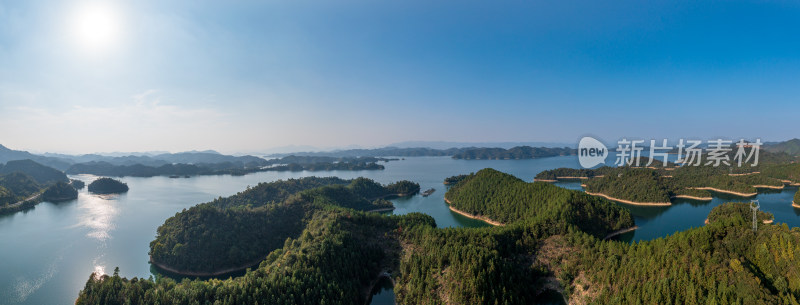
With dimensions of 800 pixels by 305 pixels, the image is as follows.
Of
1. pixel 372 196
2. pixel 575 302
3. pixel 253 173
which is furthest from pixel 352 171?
pixel 575 302

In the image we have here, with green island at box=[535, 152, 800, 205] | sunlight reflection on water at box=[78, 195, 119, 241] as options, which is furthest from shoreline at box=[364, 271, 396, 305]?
green island at box=[535, 152, 800, 205]

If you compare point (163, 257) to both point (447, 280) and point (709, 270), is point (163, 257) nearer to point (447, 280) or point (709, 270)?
point (447, 280)

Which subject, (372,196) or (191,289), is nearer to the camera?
(191,289)

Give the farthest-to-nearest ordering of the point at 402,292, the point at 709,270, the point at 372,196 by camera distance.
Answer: the point at 372,196, the point at 402,292, the point at 709,270

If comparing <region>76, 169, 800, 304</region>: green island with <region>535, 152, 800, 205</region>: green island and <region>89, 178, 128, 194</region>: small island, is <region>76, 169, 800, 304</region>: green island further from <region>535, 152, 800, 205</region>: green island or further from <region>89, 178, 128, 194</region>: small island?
<region>89, 178, 128, 194</region>: small island

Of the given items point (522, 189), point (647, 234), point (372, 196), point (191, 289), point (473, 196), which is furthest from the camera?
point (372, 196)

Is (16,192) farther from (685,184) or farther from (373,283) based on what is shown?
(685,184)

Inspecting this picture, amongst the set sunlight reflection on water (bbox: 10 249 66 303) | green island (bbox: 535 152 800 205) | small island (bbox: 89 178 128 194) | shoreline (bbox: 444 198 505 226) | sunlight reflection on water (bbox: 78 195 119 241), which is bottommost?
sunlight reflection on water (bbox: 10 249 66 303)
